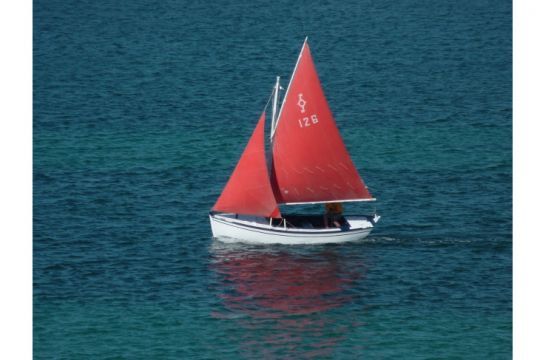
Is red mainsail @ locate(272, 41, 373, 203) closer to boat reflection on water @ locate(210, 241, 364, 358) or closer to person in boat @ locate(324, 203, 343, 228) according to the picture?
person in boat @ locate(324, 203, 343, 228)

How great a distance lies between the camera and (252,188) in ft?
383

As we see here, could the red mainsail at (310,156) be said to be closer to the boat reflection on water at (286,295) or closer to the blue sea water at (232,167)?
the blue sea water at (232,167)

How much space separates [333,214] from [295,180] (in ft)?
12.0

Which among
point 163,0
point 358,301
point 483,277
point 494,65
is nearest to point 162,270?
point 358,301

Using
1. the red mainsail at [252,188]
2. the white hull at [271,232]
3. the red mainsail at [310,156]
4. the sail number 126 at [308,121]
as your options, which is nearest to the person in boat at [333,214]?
the red mainsail at [310,156]

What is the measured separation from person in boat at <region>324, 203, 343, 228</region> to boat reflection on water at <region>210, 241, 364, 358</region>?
2345 millimetres

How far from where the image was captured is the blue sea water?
4055 inches

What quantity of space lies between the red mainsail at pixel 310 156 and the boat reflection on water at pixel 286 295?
15.2 ft

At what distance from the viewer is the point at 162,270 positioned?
113m

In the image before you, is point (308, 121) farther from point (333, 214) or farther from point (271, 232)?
point (271, 232)

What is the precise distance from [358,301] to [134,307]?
14.4m

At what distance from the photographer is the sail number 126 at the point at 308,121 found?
11806 cm

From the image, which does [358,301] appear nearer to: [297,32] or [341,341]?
[341,341]

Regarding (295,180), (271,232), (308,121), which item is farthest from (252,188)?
(308,121)
